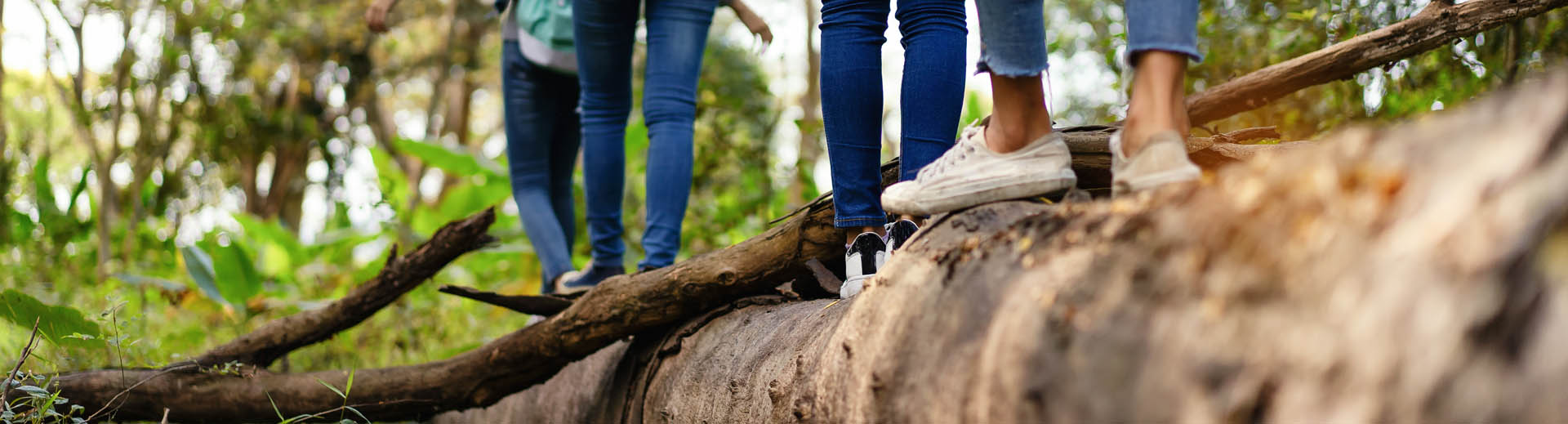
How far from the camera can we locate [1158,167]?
1.12 m

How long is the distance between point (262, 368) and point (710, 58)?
5.01 meters

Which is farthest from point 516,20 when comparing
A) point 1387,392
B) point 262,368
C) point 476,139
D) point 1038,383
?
point 476,139

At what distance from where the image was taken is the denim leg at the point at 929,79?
1.79 meters

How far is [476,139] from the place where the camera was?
18031mm

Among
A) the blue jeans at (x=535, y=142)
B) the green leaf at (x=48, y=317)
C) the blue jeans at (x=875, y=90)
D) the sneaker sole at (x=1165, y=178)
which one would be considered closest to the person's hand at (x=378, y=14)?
the blue jeans at (x=535, y=142)

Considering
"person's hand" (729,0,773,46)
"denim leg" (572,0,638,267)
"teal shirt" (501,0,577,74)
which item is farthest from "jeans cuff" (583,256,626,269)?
"person's hand" (729,0,773,46)

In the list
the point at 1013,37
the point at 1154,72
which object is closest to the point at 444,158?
the point at 1013,37

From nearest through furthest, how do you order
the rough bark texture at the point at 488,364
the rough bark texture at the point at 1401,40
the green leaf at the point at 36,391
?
the green leaf at the point at 36,391, the rough bark texture at the point at 488,364, the rough bark texture at the point at 1401,40

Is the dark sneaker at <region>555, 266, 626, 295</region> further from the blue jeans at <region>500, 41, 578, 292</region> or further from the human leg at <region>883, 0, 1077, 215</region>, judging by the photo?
the human leg at <region>883, 0, 1077, 215</region>

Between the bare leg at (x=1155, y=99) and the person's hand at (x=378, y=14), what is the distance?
2.77 m

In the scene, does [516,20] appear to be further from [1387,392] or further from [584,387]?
[1387,392]

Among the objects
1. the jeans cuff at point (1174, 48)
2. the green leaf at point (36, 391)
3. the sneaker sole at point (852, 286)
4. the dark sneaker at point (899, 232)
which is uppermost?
the jeans cuff at point (1174, 48)

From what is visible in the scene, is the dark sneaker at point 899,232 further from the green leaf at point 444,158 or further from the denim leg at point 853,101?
the green leaf at point 444,158

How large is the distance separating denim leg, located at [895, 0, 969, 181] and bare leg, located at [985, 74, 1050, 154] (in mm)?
346
